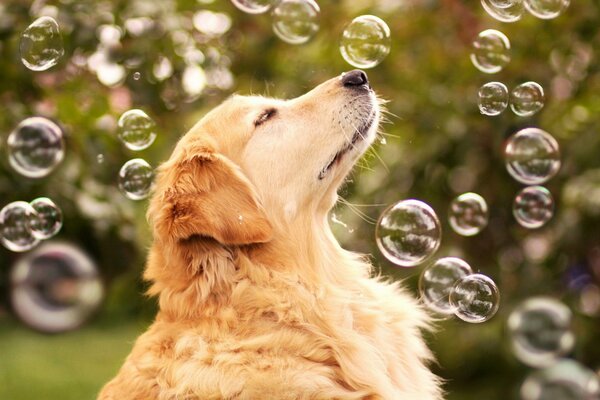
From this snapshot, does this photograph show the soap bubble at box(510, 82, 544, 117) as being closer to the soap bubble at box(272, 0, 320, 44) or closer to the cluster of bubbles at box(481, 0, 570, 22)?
the cluster of bubbles at box(481, 0, 570, 22)

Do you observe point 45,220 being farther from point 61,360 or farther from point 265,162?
point 61,360

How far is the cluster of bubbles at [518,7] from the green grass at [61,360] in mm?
3234

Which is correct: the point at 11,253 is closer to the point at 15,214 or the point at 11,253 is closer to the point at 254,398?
the point at 15,214

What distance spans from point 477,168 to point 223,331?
282 centimetres

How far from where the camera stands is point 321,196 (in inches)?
137

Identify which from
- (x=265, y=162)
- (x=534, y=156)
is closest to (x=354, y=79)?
(x=265, y=162)

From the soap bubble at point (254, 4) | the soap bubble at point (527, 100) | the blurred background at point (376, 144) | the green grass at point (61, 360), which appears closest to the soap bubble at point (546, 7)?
the soap bubble at point (527, 100)

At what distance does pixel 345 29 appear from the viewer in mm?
4250

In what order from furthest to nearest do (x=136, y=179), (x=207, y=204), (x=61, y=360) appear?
(x=61, y=360) < (x=136, y=179) < (x=207, y=204)

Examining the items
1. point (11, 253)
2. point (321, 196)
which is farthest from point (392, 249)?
point (11, 253)

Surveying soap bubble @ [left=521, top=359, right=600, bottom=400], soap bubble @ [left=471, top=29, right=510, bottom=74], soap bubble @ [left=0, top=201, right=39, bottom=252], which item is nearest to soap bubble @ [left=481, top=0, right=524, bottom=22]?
soap bubble @ [left=471, top=29, right=510, bottom=74]

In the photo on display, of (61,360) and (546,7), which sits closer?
(546,7)

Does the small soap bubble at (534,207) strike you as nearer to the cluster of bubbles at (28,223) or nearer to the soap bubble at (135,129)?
the soap bubble at (135,129)

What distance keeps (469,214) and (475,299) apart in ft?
2.51
